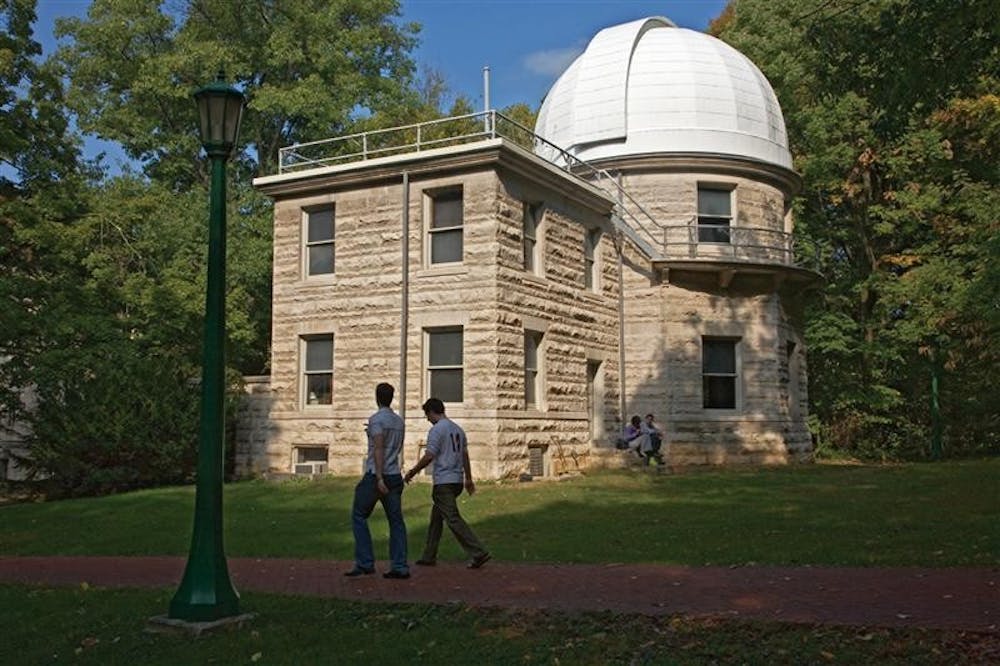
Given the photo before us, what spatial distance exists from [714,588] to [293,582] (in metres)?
4.02

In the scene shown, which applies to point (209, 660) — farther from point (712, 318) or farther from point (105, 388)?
point (712, 318)

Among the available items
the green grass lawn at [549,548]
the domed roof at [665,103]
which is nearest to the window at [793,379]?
the green grass lawn at [549,548]

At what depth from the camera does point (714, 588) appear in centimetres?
830

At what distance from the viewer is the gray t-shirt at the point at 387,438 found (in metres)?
9.71

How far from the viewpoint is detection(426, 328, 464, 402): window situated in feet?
69.2

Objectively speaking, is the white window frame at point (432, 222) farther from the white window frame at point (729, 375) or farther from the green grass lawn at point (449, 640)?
the green grass lawn at point (449, 640)

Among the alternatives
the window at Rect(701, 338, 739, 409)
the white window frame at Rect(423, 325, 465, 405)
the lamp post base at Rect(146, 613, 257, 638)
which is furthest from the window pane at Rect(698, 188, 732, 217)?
the lamp post base at Rect(146, 613, 257, 638)

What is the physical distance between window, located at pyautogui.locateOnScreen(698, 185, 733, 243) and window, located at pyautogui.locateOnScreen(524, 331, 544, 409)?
649 centimetres

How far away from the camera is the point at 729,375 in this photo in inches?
1006

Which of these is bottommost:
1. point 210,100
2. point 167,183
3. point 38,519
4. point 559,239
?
point 38,519

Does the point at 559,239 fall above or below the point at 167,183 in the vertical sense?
below

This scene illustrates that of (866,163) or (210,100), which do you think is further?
(866,163)

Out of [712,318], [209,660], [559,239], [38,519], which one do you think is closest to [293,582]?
[209,660]

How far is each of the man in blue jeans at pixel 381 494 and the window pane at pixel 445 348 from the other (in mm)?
11317
